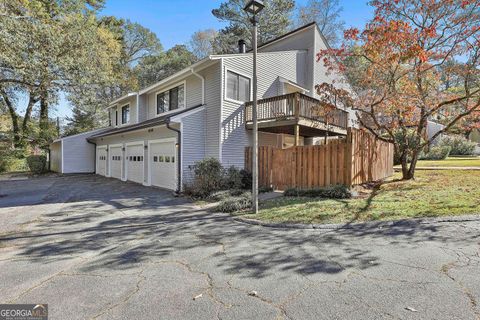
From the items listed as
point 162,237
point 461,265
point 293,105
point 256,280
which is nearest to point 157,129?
point 293,105

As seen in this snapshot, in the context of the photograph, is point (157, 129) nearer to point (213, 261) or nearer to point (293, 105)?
point (293, 105)

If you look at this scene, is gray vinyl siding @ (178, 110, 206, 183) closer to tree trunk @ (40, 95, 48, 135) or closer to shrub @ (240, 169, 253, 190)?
shrub @ (240, 169, 253, 190)

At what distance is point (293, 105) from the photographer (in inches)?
452

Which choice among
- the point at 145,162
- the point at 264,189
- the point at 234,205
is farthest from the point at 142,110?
the point at 234,205

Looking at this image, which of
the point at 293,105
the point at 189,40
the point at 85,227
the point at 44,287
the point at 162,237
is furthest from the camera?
the point at 189,40

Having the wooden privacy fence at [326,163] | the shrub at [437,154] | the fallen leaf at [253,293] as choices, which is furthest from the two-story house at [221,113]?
the shrub at [437,154]

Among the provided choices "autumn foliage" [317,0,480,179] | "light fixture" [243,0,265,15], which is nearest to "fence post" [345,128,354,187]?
"autumn foliage" [317,0,480,179]

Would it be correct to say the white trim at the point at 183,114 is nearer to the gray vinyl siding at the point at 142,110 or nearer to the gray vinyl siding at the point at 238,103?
the gray vinyl siding at the point at 238,103

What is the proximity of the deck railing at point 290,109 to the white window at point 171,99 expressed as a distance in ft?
12.4

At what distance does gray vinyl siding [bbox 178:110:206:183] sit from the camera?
11516 millimetres

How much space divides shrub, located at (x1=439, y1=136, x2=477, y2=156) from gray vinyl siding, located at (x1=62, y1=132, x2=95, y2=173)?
3229 centimetres

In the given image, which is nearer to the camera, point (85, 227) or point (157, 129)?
point (85, 227)

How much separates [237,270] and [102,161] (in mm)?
19249

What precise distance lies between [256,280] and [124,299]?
5.35 ft
